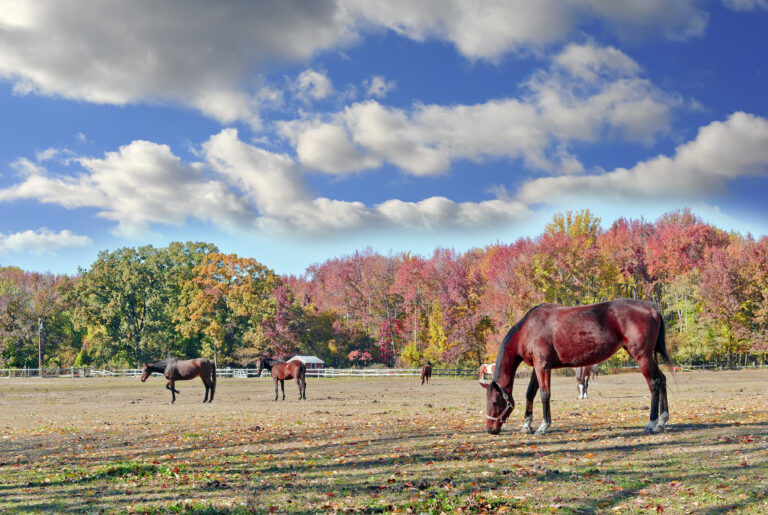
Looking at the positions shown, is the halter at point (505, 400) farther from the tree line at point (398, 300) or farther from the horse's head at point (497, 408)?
the tree line at point (398, 300)

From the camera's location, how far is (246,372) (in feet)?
235

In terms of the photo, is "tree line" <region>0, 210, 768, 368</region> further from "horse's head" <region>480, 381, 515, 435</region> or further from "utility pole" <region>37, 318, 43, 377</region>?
"horse's head" <region>480, 381, 515, 435</region>

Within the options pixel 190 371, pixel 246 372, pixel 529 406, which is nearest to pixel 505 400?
pixel 529 406

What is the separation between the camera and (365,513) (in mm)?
6852

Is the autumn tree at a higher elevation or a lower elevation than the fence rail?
higher

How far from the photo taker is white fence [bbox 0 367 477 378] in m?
64.4

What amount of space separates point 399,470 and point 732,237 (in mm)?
87192

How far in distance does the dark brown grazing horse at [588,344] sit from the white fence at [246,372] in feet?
166

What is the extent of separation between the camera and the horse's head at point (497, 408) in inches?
492

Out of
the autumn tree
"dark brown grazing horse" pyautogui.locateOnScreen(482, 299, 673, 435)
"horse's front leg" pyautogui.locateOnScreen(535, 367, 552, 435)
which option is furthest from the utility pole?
"horse's front leg" pyautogui.locateOnScreen(535, 367, 552, 435)

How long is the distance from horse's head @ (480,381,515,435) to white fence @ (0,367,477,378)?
1991 inches

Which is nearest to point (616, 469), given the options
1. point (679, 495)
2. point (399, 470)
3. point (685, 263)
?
point (679, 495)

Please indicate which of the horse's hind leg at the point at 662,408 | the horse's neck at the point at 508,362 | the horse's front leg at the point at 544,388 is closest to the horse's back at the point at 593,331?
the horse's front leg at the point at 544,388

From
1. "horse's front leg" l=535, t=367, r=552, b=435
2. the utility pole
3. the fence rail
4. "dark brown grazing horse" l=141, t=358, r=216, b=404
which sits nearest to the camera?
"horse's front leg" l=535, t=367, r=552, b=435
